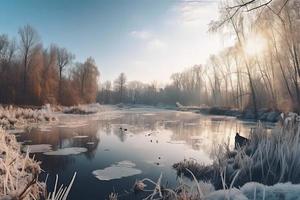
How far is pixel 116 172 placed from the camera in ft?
22.6

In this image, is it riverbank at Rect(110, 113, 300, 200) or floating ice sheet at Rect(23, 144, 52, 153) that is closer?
riverbank at Rect(110, 113, 300, 200)

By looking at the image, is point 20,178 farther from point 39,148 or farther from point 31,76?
point 31,76

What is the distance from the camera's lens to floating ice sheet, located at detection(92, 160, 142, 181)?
258 inches

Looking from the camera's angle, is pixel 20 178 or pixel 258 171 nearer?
pixel 20 178

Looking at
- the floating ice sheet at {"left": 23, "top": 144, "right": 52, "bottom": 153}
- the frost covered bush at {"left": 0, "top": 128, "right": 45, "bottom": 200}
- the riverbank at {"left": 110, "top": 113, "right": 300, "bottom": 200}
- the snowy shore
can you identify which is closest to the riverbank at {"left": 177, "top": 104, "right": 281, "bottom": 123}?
the snowy shore

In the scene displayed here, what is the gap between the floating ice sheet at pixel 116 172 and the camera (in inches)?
258

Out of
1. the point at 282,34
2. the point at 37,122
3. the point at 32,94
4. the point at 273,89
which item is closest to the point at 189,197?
the point at 37,122

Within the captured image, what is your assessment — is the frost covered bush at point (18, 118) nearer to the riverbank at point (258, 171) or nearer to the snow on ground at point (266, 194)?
the riverbank at point (258, 171)

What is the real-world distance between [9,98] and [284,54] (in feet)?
95.9

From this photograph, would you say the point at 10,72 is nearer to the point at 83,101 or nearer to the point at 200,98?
the point at 83,101

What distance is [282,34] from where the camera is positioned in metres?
21.1

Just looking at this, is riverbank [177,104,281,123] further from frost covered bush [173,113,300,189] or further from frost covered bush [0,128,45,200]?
frost covered bush [0,128,45,200]

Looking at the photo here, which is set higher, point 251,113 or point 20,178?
point 251,113

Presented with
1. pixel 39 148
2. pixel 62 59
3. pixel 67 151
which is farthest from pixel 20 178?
pixel 62 59
